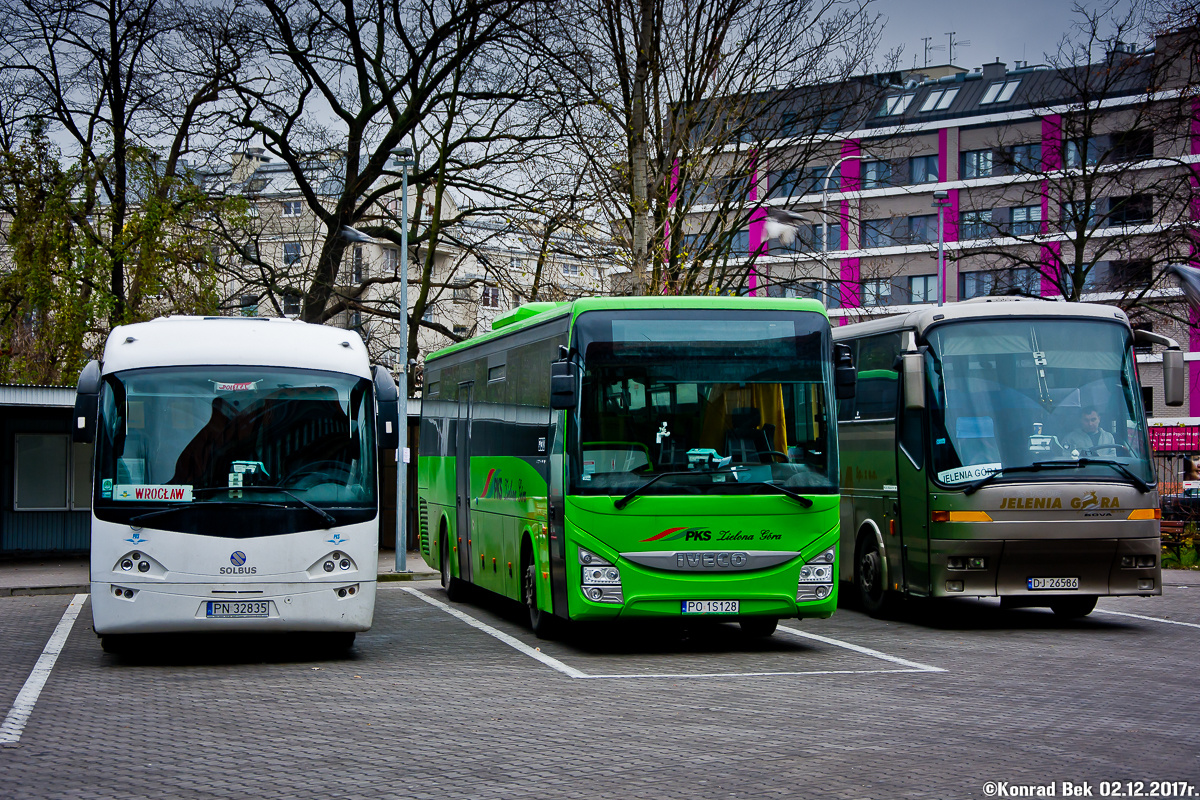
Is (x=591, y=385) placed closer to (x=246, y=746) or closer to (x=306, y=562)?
(x=306, y=562)

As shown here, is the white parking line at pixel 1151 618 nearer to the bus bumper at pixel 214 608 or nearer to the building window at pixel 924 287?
the bus bumper at pixel 214 608

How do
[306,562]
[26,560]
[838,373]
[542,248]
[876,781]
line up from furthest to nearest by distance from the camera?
[542,248]
[26,560]
[838,373]
[306,562]
[876,781]

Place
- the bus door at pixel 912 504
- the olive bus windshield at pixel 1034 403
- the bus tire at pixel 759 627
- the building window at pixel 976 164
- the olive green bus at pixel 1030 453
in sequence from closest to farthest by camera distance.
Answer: the bus tire at pixel 759 627 < the olive green bus at pixel 1030 453 < the olive bus windshield at pixel 1034 403 < the bus door at pixel 912 504 < the building window at pixel 976 164

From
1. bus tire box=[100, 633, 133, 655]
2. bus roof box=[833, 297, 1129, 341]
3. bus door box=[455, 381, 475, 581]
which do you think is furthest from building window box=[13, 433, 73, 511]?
bus roof box=[833, 297, 1129, 341]

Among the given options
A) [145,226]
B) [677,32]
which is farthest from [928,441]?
[145,226]

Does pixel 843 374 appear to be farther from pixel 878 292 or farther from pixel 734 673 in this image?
pixel 878 292

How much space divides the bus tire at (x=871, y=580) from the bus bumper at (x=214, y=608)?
273 inches

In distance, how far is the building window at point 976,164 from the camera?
72812mm

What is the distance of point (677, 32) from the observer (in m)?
27.4

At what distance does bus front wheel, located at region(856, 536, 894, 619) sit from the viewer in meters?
16.7

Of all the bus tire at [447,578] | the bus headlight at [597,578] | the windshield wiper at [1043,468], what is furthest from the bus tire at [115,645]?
the windshield wiper at [1043,468]

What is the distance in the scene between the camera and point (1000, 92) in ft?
243

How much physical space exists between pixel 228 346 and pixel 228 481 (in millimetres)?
1286

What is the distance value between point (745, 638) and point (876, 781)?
7324mm
